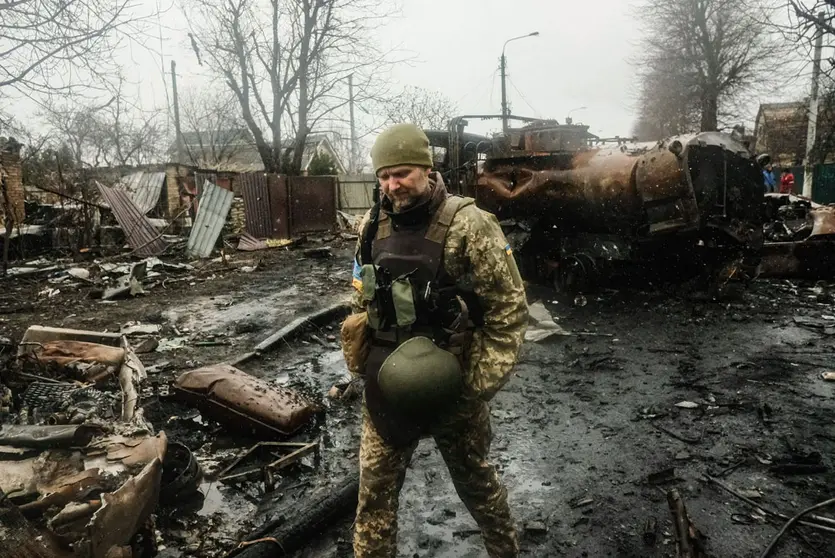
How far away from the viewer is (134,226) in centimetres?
1300

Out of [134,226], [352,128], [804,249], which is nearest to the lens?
[804,249]

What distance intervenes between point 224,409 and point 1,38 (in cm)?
597

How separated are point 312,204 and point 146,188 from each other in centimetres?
773

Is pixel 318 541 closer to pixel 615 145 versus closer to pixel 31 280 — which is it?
pixel 615 145

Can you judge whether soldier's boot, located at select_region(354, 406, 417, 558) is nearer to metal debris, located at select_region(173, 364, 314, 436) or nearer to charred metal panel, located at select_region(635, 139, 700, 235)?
metal debris, located at select_region(173, 364, 314, 436)

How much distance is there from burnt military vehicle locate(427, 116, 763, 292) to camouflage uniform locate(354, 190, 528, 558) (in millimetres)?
4850

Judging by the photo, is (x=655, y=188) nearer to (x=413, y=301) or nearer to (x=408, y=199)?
(x=408, y=199)

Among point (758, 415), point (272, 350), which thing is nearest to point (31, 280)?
point (272, 350)

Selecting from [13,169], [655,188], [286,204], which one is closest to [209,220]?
[286,204]

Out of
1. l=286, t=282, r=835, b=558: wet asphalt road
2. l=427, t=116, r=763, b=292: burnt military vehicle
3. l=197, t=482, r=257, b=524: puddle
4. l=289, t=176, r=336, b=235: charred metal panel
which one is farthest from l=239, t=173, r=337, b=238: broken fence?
l=197, t=482, r=257, b=524: puddle

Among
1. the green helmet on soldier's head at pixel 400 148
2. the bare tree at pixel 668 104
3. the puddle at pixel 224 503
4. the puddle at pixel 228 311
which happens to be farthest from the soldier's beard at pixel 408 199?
the bare tree at pixel 668 104

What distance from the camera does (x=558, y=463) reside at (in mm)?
3445

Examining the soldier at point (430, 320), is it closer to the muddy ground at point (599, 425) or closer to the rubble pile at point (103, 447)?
the muddy ground at point (599, 425)

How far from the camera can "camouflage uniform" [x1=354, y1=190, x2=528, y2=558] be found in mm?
2156
